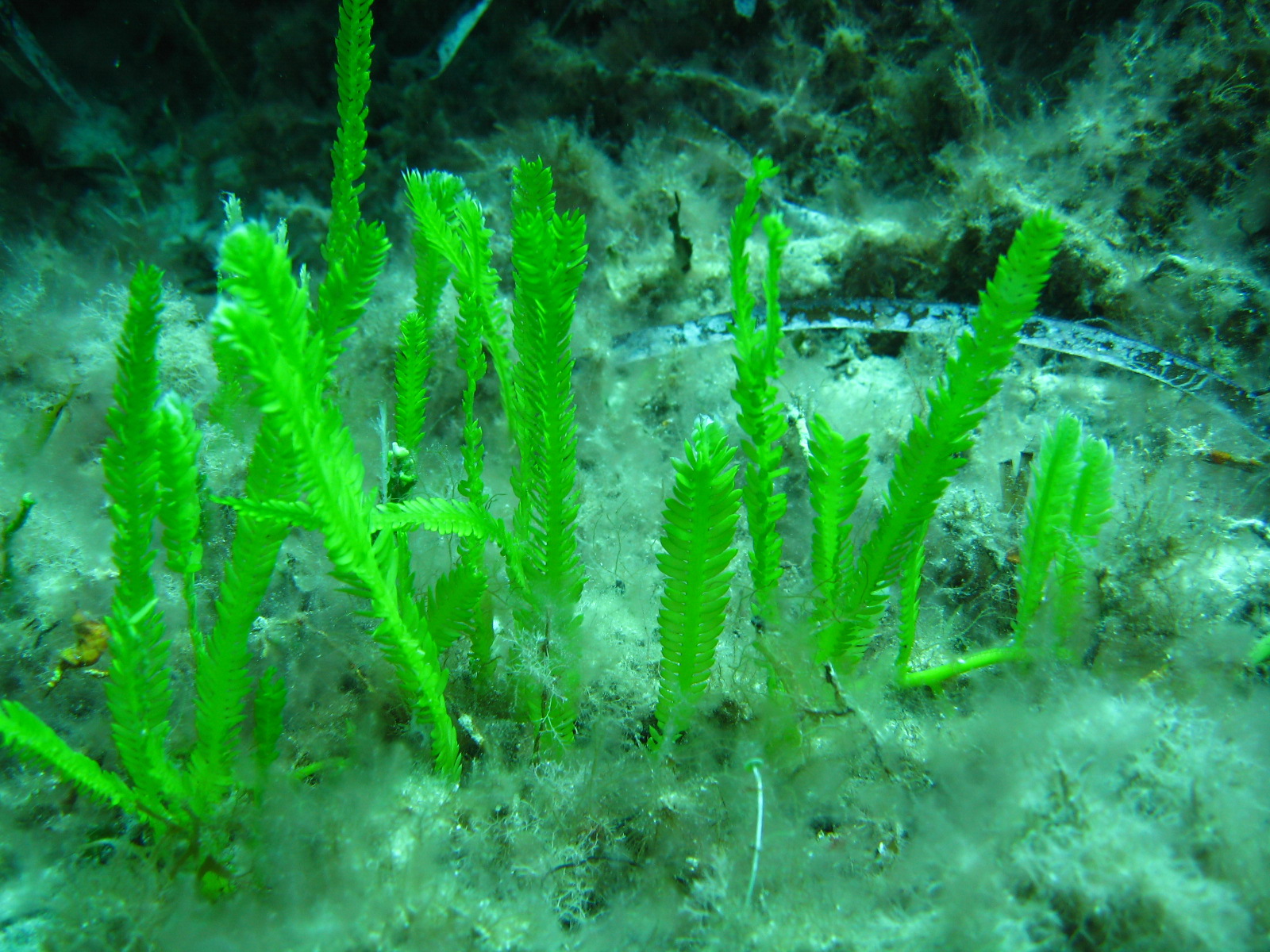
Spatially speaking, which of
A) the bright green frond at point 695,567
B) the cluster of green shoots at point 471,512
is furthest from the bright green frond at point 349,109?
the bright green frond at point 695,567

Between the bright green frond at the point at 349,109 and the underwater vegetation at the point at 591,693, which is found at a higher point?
the bright green frond at the point at 349,109

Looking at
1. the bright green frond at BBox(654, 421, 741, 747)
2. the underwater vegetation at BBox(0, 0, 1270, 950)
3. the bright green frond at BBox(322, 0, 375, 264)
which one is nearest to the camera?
the underwater vegetation at BBox(0, 0, 1270, 950)

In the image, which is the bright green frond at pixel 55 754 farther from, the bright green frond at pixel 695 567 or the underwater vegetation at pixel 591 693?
the bright green frond at pixel 695 567

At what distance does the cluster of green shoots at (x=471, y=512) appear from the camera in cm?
107

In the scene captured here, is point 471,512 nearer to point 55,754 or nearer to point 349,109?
point 55,754

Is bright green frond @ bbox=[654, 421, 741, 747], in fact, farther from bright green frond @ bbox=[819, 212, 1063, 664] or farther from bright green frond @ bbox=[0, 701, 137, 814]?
bright green frond @ bbox=[0, 701, 137, 814]

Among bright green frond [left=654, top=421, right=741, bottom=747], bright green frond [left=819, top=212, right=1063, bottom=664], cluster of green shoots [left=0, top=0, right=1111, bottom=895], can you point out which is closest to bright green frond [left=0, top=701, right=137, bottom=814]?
cluster of green shoots [left=0, top=0, right=1111, bottom=895]

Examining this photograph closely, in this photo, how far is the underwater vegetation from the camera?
104 centimetres

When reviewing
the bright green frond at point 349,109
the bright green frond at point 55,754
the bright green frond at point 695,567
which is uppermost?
the bright green frond at point 349,109

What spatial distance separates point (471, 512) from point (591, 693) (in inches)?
24.5

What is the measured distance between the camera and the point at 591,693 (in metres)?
1.60

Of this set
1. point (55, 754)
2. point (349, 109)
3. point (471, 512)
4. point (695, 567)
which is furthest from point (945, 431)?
point (55, 754)

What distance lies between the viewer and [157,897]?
1187mm

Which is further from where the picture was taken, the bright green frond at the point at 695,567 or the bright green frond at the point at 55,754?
the bright green frond at the point at 695,567
